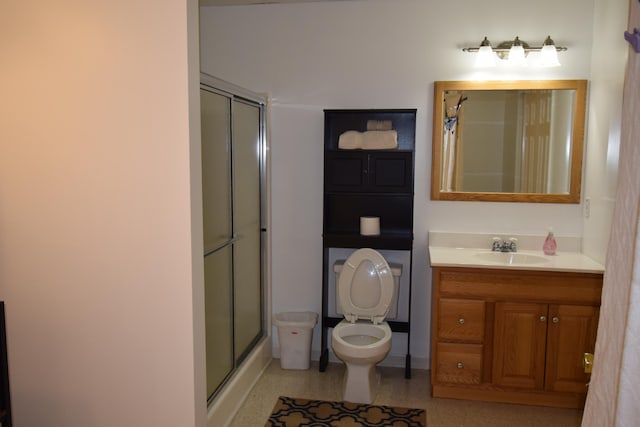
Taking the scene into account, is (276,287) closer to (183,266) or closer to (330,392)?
(330,392)

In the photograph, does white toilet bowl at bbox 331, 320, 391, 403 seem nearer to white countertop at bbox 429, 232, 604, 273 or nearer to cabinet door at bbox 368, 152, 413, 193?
white countertop at bbox 429, 232, 604, 273

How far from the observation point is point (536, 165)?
135 inches

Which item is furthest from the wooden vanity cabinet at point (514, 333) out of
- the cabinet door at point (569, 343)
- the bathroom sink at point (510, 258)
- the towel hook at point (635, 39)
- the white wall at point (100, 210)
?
the towel hook at point (635, 39)

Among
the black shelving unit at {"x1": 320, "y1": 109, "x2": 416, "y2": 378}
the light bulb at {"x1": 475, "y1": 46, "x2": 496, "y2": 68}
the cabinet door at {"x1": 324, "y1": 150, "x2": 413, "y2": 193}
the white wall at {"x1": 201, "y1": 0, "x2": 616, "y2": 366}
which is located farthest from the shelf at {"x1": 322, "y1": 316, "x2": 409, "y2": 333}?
the light bulb at {"x1": 475, "y1": 46, "x2": 496, "y2": 68}

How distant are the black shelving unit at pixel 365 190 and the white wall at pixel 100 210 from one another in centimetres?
153

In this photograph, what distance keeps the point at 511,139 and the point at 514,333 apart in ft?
4.10

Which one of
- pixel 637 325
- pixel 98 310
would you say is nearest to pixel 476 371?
pixel 98 310

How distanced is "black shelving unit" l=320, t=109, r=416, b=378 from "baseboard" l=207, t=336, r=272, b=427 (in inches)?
16.3

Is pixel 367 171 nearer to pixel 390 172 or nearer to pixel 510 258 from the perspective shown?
pixel 390 172

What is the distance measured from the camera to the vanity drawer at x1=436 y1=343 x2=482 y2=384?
3115 mm

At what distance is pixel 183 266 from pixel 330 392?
1.63 meters

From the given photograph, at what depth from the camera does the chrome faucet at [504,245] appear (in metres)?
3.43

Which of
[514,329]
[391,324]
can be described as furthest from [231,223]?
[514,329]

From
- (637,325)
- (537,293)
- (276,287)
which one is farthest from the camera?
(276,287)
